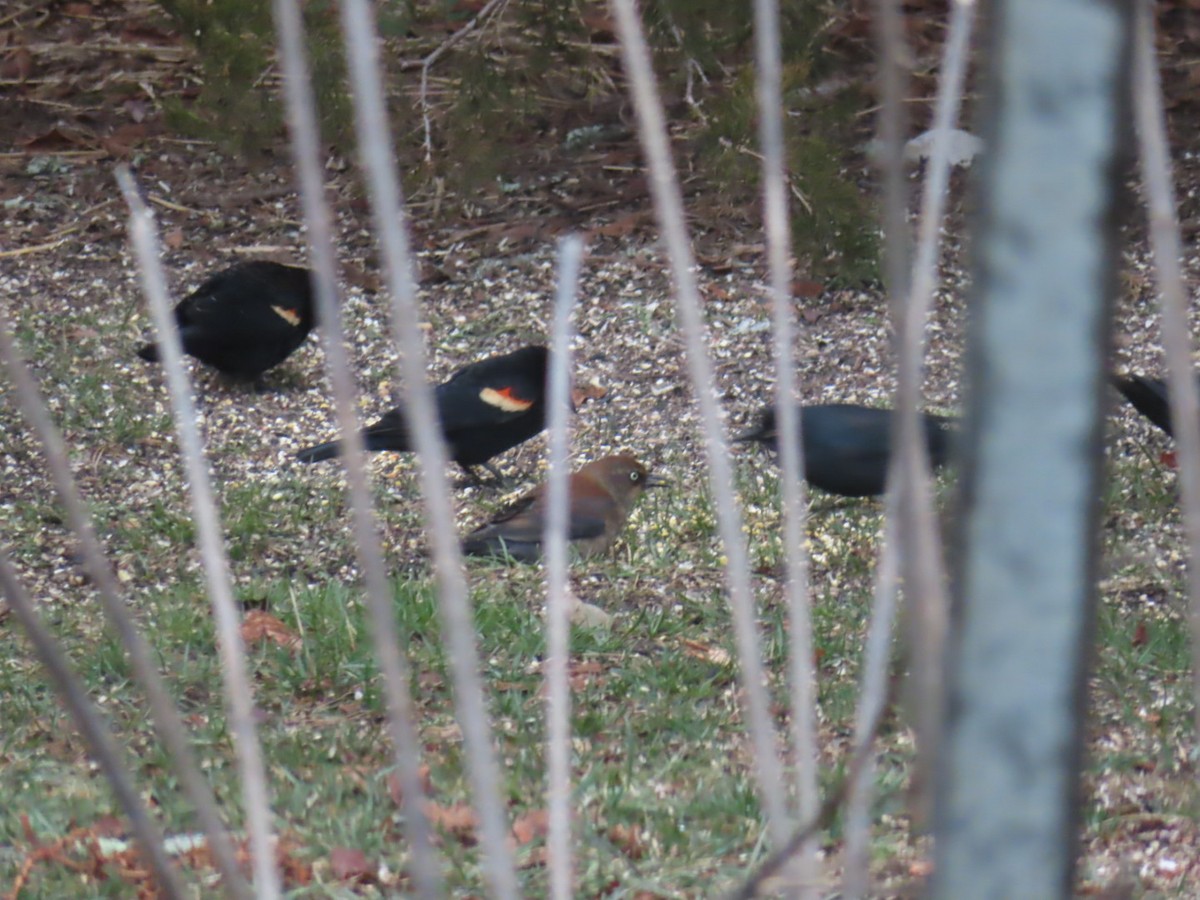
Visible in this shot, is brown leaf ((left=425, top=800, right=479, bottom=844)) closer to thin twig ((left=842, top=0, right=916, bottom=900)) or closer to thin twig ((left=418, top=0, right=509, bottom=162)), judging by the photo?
thin twig ((left=842, top=0, right=916, bottom=900))

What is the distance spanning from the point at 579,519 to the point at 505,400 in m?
1.01

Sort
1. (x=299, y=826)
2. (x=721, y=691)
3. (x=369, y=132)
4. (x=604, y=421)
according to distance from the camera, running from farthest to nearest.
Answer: (x=604, y=421) < (x=721, y=691) < (x=299, y=826) < (x=369, y=132)

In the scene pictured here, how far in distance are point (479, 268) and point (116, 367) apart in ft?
5.27

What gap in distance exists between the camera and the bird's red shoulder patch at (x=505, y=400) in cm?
527

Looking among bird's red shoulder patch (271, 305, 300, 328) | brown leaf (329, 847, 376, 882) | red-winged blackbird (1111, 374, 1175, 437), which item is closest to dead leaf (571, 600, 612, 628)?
brown leaf (329, 847, 376, 882)

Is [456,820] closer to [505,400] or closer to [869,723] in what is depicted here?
[869,723]

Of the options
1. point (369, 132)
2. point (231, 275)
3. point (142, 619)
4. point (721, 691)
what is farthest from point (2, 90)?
point (369, 132)

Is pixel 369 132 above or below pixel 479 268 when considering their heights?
below

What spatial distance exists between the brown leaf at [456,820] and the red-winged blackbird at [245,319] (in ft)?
11.1

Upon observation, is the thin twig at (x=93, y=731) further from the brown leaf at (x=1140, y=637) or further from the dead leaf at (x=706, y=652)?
the brown leaf at (x=1140, y=637)

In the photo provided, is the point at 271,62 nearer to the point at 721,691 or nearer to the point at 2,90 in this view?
the point at 2,90

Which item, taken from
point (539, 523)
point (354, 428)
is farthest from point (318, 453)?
point (354, 428)

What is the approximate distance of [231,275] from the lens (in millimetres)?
6168

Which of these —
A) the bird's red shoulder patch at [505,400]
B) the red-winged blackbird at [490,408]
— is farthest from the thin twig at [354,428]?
the bird's red shoulder patch at [505,400]
